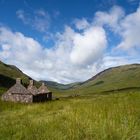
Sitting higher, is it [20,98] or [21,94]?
[21,94]

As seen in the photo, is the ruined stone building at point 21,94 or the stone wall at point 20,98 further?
the ruined stone building at point 21,94

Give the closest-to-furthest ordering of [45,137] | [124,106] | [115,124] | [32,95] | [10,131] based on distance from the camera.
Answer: [45,137] < [115,124] < [10,131] < [124,106] < [32,95]

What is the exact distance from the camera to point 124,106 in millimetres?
11742

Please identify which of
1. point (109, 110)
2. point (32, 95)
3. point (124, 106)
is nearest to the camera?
point (109, 110)

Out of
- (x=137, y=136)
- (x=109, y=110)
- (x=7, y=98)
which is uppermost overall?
(x=7, y=98)

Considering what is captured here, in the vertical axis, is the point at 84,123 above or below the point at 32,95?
below

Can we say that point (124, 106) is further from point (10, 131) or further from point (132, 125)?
point (10, 131)

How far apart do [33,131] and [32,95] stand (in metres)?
83.9

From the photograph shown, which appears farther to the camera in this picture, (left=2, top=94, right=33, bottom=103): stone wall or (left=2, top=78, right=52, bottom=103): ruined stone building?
(left=2, top=78, right=52, bottom=103): ruined stone building

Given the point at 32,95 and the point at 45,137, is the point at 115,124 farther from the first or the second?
the point at 32,95

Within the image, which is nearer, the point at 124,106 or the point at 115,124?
the point at 115,124

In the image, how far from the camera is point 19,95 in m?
94.4

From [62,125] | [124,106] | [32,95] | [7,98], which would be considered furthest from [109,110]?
[7,98]

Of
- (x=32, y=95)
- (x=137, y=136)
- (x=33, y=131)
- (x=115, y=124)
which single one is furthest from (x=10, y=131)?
(x=32, y=95)
